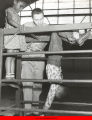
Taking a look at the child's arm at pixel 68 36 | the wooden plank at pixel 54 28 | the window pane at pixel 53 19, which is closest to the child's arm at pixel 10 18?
the wooden plank at pixel 54 28

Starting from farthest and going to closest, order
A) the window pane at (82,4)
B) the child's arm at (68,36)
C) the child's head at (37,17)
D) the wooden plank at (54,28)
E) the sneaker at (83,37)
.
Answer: the window pane at (82,4), the child's head at (37,17), the child's arm at (68,36), the sneaker at (83,37), the wooden plank at (54,28)

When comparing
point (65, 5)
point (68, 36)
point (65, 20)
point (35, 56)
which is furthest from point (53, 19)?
point (68, 36)

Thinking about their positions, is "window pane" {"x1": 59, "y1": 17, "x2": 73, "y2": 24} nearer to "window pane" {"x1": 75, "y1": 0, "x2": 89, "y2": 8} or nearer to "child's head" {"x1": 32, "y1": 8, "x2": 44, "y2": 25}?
"window pane" {"x1": 75, "y1": 0, "x2": 89, "y2": 8}

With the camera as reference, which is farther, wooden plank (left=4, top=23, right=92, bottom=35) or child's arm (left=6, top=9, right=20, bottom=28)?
child's arm (left=6, top=9, right=20, bottom=28)

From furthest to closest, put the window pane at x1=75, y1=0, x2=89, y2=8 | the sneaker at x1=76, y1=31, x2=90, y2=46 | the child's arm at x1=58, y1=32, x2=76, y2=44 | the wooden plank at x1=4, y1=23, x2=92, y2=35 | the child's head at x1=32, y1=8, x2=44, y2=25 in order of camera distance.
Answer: the window pane at x1=75, y1=0, x2=89, y2=8 < the child's head at x1=32, y1=8, x2=44, y2=25 < the child's arm at x1=58, y1=32, x2=76, y2=44 < the sneaker at x1=76, y1=31, x2=90, y2=46 < the wooden plank at x1=4, y1=23, x2=92, y2=35

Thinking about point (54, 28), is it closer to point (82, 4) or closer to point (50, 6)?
point (50, 6)

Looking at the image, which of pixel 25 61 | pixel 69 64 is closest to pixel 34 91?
pixel 25 61

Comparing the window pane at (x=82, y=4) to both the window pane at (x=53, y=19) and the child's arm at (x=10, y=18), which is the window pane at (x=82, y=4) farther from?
the child's arm at (x=10, y=18)

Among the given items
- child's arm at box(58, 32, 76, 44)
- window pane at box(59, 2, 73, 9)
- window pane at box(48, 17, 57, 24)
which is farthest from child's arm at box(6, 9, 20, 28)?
window pane at box(59, 2, 73, 9)

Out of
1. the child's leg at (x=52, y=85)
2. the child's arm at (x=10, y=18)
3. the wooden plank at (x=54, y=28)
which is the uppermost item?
the child's arm at (x=10, y=18)

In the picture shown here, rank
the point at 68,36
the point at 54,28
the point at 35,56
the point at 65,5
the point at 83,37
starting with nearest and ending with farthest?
1. the point at 54,28
2. the point at 83,37
3. the point at 68,36
4. the point at 35,56
5. the point at 65,5

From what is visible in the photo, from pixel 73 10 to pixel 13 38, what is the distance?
324 inches

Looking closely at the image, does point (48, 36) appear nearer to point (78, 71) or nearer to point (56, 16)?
point (56, 16)

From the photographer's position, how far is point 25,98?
10.4ft
